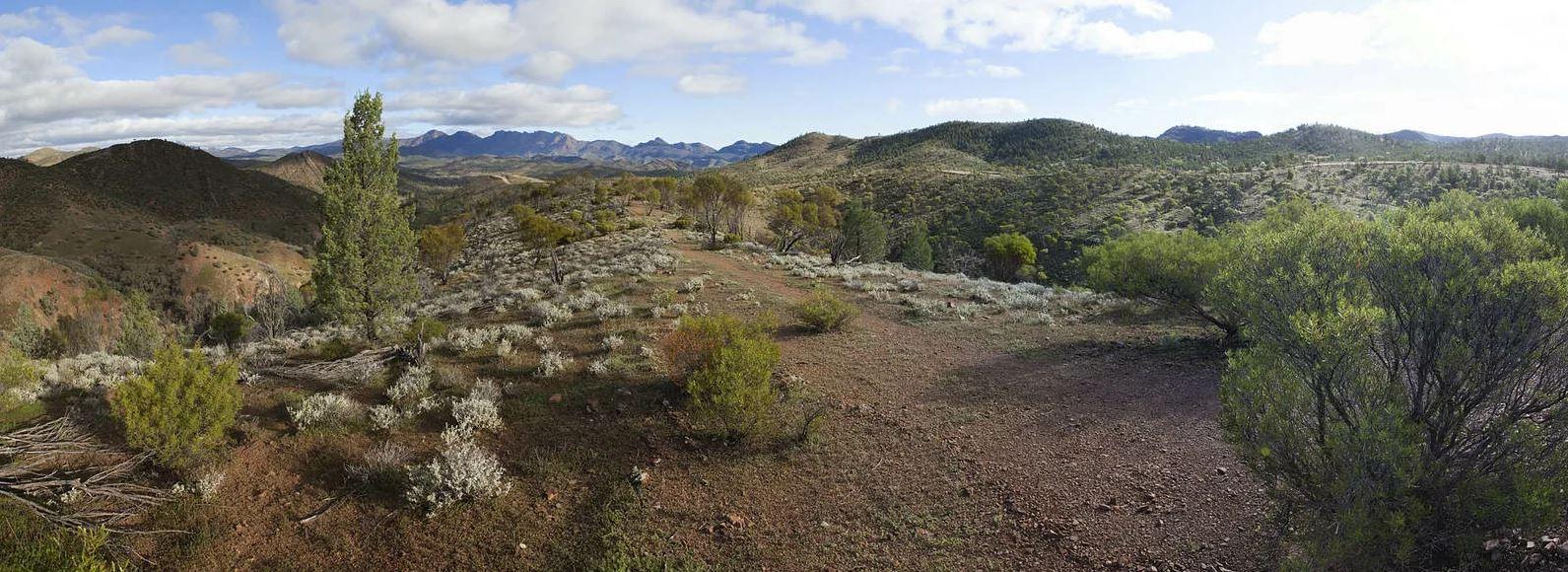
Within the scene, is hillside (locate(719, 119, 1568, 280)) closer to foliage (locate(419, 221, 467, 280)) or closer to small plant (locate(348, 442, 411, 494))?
foliage (locate(419, 221, 467, 280))

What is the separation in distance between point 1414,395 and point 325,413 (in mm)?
13438

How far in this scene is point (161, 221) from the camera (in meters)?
65.8

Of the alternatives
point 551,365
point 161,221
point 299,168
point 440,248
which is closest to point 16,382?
point 551,365

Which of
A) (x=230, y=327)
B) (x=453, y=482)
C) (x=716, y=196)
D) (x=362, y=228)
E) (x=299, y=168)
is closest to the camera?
(x=453, y=482)

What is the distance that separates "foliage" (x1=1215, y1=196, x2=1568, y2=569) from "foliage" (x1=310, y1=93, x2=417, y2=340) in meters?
15.8

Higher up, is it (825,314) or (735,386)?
(735,386)

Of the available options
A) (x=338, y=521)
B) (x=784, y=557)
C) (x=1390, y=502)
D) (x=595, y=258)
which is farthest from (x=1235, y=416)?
(x=595, y=258)

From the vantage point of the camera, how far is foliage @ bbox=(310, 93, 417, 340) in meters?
12.9

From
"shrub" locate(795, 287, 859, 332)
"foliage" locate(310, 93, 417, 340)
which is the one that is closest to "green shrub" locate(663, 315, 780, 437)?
"shrub" locate(795, 287, 859, 332)

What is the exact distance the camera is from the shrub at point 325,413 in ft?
28.1

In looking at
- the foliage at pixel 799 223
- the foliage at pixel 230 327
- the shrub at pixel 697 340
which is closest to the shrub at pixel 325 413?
the shrub at pixel 697 340

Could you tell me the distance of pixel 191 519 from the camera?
645 centimetres

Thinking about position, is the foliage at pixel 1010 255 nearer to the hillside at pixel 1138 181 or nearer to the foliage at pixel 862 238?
the hillside at pixel 1138 181

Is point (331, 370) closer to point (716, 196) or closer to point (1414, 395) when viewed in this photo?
point (1414, 395)
